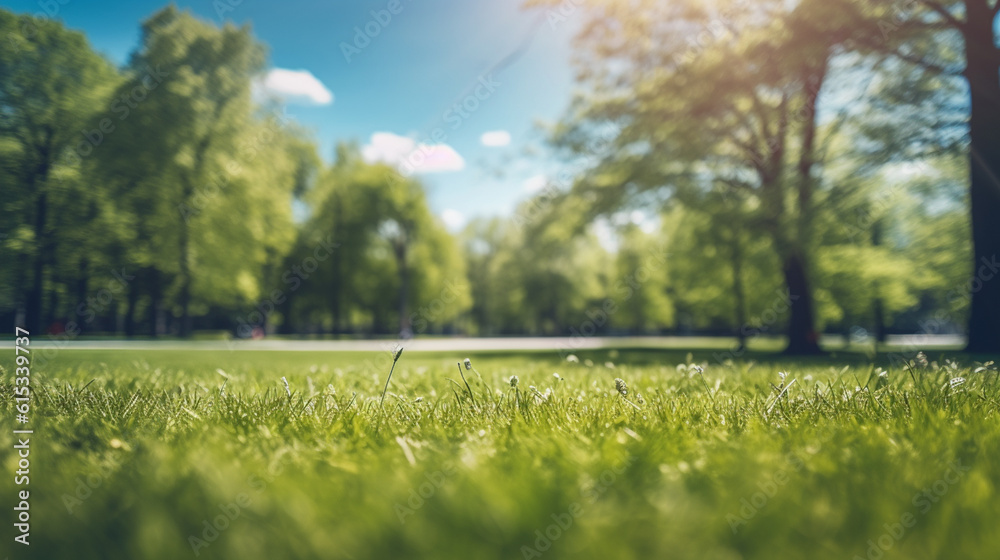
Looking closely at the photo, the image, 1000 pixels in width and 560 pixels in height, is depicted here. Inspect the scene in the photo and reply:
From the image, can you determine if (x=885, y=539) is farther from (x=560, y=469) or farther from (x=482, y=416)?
(x=482, y=416)

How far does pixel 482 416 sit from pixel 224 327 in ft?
182

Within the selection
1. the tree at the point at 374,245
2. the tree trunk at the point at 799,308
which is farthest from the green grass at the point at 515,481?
the tree at the point at 374,245

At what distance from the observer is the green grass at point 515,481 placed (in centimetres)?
107

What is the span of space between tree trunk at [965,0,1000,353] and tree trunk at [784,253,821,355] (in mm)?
4853

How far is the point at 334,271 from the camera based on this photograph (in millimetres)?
38812

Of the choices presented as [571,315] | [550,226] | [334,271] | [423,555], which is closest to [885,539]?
[423,555]

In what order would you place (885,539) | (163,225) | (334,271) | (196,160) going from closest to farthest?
1. (885,539)
2. (163,225)
3. (196,160)
4. (334,271)

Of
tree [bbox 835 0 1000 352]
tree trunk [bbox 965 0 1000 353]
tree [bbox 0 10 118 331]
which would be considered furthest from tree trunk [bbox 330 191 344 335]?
tree trunk [bbox 965 0 1000 353]

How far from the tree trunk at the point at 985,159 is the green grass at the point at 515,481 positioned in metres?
9.17

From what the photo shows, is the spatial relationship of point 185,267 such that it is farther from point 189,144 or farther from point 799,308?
point 799,308

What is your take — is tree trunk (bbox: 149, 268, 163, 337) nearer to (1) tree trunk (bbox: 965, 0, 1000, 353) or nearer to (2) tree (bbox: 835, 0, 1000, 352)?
(2) tree (bbox: 835, 0, 1000, 352)

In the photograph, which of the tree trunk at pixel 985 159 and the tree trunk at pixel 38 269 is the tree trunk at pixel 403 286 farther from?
the tree trunk at pixel 985 159

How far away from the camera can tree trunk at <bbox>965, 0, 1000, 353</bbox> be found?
879cm

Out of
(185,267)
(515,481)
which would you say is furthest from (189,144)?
(515,481)
